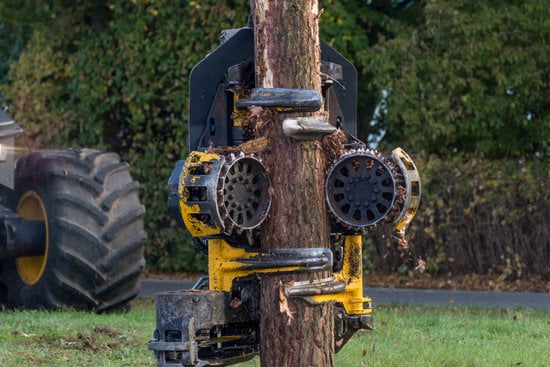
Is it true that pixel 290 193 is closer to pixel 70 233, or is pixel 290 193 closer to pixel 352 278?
pixel 352 278

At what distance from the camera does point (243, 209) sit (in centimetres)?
495

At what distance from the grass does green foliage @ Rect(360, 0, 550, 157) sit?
4.67m

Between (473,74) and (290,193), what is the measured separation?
1005 centimetres

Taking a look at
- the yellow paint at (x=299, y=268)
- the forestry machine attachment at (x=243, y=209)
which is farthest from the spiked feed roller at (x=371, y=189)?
the yellow paint at (x=299, y=268)

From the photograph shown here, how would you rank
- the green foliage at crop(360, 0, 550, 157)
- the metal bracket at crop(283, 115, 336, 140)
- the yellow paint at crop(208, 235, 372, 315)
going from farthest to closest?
the green foliage at crop(360, 0, 550, 157) < the yellow paint at crop(208, 235, 372, 315) < the metal bracket at crop(283, 115, 336, 140)

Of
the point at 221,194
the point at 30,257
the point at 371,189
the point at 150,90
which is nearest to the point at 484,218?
the point at 150,90

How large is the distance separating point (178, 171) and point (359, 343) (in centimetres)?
312

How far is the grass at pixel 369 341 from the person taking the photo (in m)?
7.08

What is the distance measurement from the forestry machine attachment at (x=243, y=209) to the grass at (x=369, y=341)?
5.12ft

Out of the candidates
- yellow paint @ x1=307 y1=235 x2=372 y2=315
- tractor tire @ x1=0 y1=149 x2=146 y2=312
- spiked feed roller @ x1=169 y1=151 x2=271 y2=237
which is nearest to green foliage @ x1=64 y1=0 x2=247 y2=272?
tractor tire @ x1=0 y1=149 x2=146 y2=312

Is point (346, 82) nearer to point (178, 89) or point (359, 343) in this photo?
point (359, 343)

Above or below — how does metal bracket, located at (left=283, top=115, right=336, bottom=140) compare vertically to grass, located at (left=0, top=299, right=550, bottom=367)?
above

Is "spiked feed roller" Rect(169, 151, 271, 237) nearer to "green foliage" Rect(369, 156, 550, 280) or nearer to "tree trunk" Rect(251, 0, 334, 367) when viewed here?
"tree trunk" Rect(251, 0, 334, 367)

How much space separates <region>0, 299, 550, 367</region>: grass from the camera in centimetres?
708
